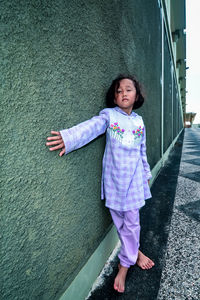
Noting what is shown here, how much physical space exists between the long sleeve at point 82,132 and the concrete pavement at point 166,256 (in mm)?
814

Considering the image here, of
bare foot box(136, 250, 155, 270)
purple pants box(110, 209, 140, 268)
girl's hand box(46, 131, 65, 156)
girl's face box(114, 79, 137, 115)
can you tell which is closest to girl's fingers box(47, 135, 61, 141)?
girl's hand box(46, 131, 65, 156)

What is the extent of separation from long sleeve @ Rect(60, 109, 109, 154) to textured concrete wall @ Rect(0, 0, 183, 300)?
0.05 m

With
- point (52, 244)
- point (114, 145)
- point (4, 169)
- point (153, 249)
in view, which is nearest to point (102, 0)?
point (114, 145)

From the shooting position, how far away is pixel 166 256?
112 cm

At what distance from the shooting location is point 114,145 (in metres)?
0.95

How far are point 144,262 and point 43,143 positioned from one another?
1.00 meters

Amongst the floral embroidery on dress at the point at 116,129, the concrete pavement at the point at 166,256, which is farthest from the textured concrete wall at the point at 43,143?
the concrete pavement at the point at 166,256

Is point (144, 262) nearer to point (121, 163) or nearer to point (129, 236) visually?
point (129, 236)

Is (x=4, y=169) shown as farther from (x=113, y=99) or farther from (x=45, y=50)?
(x=113, y=99)

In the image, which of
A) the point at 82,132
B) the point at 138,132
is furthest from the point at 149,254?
the point at 82,132

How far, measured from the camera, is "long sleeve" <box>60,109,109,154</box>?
2.19 ft

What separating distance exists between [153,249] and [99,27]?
1464 millimetres

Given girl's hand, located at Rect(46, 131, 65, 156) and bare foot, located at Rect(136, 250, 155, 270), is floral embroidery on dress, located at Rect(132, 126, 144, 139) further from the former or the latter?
bare foot, located at Rect(136, 250, 155, 270)

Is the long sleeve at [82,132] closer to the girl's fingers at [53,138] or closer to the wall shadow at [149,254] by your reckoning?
the girl's fingers at [53,138]
